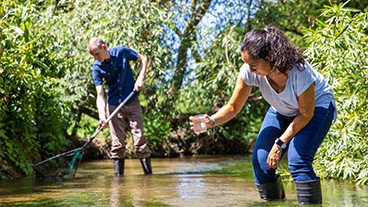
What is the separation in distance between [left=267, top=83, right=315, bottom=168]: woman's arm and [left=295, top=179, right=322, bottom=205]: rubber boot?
25 centimetres

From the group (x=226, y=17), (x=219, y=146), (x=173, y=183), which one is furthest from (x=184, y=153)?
(x=173, y=183)

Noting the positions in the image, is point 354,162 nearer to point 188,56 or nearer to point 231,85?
point 231,85

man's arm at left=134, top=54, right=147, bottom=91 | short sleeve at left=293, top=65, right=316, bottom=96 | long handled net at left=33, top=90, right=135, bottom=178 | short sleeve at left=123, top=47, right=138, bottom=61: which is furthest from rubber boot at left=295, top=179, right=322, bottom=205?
short sleeve at left=123, top=47, right=138, bottom=61

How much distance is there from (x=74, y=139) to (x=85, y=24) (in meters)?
2.41

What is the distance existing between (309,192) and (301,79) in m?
0.83

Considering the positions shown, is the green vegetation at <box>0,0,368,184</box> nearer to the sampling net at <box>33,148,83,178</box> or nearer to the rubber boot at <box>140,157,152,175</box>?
the sampling net at <box>33,148,83,178</box>

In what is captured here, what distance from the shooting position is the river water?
425cm

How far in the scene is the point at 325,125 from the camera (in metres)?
3.72

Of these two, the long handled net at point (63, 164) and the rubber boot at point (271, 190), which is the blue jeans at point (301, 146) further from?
the long handled net at point (63, 164)

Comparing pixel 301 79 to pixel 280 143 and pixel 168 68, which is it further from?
pixel 168 68

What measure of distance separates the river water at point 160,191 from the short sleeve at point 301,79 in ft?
3.15

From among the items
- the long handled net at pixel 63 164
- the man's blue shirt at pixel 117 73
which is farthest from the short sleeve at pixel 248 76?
the man's blue shirt at pixel 117 73

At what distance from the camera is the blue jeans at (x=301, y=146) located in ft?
11.9

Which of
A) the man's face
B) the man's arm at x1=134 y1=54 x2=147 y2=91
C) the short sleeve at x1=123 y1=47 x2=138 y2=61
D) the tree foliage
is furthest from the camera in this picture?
the short sleeve at x1=123 y1=47 x2=138 y2=61
